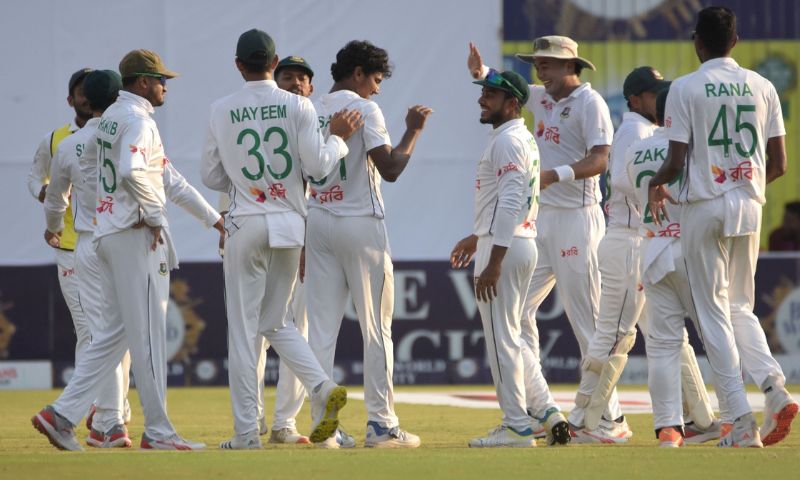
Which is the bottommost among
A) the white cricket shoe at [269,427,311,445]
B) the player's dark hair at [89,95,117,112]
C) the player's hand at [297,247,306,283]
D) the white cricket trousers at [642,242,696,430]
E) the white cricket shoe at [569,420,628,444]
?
the white cricket shoe at [569,420,628,444]

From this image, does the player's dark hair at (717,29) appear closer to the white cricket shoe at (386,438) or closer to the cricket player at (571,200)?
the cricket player at (571,200)

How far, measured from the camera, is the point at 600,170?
30.8ft

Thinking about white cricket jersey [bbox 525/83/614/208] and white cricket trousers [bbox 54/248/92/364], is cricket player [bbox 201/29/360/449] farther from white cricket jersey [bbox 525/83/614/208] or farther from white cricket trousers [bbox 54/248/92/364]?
white cricket trousers [bbox 54/248/92/364]

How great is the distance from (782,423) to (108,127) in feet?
13.1

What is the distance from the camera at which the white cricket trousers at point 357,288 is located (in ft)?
28.2

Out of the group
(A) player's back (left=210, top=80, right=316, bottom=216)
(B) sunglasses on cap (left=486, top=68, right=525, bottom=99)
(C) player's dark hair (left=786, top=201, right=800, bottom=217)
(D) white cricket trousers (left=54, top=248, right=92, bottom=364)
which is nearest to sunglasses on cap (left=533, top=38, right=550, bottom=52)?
(B) sunglasses on cap (left=486, top=68, right=525, bottom=99)

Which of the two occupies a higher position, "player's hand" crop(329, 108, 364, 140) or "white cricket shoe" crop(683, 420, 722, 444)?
"player's hand" crop(329, 108, 364, 140)

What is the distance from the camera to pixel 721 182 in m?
8.07

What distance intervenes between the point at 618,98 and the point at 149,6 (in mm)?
5813

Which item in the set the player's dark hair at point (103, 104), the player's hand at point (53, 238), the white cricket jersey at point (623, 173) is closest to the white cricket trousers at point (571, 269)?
the white cricket jersey at point (623, 173)

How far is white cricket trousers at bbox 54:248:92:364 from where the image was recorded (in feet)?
33.3

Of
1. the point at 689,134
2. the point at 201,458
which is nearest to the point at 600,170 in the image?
the point at 689,134

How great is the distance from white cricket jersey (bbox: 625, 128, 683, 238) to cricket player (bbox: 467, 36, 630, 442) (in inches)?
19.4

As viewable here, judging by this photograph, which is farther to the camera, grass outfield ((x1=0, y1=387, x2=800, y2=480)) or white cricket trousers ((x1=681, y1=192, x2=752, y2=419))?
white cricket trousers ((x1=681, y1=192, x2=752, y2=419))
